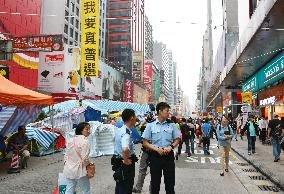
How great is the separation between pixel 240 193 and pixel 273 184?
1.85 meters

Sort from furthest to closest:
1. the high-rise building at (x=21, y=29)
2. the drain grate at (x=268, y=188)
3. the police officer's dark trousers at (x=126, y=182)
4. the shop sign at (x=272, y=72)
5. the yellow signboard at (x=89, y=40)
→ 1. the high-rise building at (x=21, y=29)
2. the yellow signboard at (x=89, y=40)
3. the shop sign at (x=272, y=72)
4. the drain grate at (x=268, y=188)
5. the police officer's dark trousers at (x=126, y=182)

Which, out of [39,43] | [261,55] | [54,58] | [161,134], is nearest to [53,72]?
[54,58]

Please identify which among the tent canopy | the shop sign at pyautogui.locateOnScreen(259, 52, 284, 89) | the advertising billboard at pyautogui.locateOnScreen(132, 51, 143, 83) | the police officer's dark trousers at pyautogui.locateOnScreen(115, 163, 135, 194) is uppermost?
the advertising billboard at pyautogui.locateOnScreen(132, 51, 143, 83)

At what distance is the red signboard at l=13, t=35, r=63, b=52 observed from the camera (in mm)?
17734

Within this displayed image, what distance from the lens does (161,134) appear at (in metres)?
5.59

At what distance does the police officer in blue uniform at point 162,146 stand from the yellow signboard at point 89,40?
1459cm

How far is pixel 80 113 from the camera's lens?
18484mm

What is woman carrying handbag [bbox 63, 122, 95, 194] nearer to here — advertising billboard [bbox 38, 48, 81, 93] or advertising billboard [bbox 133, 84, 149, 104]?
advertising billboard [bbox 38, 48, 81, 93]

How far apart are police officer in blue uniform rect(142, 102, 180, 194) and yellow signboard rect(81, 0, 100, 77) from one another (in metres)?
14.6

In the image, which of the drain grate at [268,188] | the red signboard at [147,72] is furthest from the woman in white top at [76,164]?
the red signboard at [147,72]

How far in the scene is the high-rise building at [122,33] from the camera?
99.8 m

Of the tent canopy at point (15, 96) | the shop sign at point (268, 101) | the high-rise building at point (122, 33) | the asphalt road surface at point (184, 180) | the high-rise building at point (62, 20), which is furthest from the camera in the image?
the high-rise building at point (122, 33)

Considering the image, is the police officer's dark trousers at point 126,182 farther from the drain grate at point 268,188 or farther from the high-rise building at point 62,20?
the high-rise building at point 62,20


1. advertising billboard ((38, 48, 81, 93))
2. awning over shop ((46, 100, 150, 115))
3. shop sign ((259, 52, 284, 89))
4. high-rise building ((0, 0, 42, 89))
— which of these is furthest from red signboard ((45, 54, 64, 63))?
shop sign ((259, 52, 284, 89))
